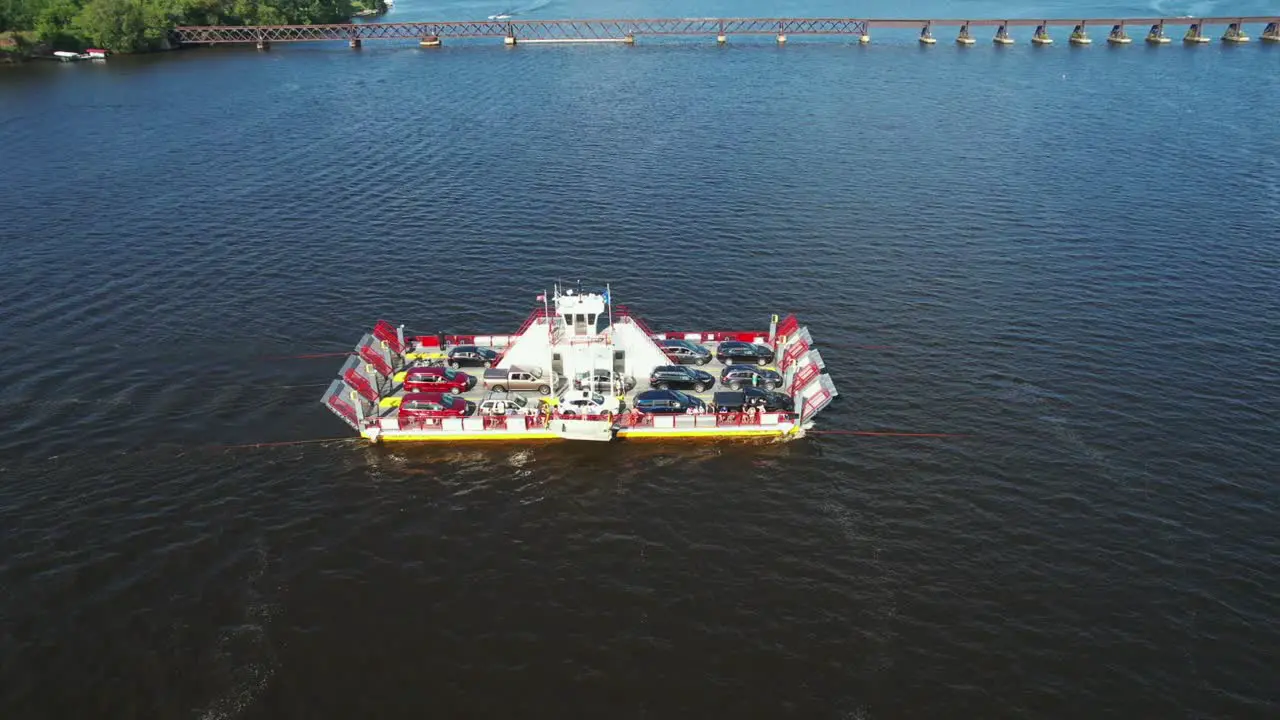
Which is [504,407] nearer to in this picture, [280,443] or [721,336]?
[280,443]

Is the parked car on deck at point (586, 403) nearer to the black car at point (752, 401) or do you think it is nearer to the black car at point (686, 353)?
the black car at point (752, 401)

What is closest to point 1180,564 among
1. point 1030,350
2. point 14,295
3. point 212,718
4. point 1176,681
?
point 1176,681

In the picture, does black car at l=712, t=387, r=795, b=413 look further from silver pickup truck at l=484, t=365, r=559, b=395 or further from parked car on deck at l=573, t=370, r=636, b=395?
silver pickup truck at l=484, t=365, r=559, b=395

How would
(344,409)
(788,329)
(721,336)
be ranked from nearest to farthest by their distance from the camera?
(344,409) → (788,329) → (721,336)

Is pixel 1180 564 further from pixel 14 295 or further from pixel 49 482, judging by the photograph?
pixel 14 295

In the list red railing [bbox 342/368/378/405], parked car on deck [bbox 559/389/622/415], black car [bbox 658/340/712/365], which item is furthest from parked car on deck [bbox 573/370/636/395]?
red railing [bbox 342/368/378/405]

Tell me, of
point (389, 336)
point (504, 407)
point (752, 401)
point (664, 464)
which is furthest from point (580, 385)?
point (389, 336)
